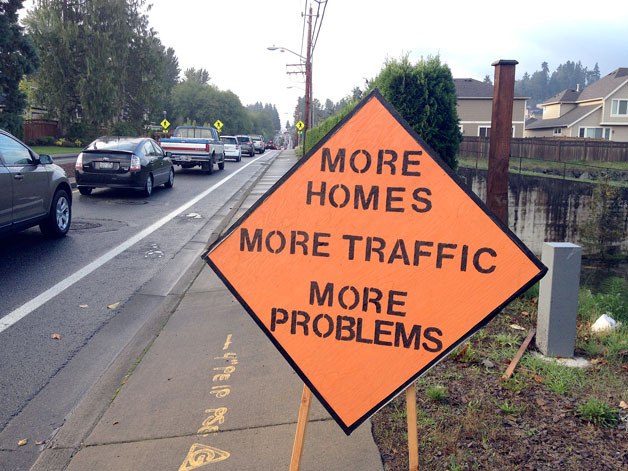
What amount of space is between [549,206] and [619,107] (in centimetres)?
3324

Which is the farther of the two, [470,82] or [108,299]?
[470,82]

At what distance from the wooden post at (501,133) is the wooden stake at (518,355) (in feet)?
4.39

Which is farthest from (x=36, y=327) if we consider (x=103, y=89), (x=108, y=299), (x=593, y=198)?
(x=103, y=89)

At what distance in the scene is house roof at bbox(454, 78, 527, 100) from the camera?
5686 centimetres

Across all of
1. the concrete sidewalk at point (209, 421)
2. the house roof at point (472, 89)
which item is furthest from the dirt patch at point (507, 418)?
the house roof at point (472, 89)

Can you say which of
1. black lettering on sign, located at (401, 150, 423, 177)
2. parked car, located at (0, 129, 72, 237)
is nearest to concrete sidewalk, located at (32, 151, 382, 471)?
black lettering on sign, located at (401, 150, 423, 177)

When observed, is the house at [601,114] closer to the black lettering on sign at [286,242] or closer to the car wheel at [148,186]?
the car wheel at [148,186]

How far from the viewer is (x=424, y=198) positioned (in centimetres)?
288

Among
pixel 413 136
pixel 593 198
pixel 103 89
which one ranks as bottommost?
pixel 593 198

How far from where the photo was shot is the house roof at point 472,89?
56859mm

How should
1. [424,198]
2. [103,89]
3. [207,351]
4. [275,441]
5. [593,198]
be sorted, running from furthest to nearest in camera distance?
[103,89] < [593,198] < [207,351] < [275,441] < [424,198]

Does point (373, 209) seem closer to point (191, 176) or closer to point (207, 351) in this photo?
point (207, 351)

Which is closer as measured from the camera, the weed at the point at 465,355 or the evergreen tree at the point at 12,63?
the weed at the point at 465,355

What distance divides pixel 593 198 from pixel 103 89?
3548cm
